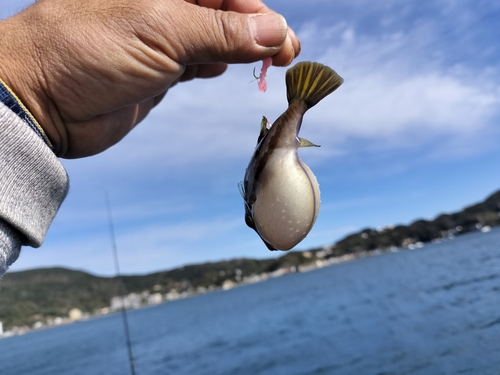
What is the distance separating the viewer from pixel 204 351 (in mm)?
43094

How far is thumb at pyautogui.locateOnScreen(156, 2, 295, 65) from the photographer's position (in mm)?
2443

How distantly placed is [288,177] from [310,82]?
1.83 feet

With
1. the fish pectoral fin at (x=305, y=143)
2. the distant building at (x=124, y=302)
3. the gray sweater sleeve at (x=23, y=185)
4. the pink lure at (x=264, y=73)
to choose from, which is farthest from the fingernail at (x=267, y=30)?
the distant building at (x=124, y=302)

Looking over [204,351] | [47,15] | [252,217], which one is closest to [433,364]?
[252,217]

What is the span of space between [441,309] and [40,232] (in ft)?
116

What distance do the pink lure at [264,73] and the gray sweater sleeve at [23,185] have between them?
121 cm

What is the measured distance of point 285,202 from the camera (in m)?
2.46

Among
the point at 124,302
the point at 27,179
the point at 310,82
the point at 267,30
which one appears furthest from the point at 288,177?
the point at 124,302

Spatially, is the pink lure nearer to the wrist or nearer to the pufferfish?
the pufferfish

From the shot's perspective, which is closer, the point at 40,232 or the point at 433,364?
the point at 40,232

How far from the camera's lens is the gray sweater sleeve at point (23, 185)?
6.37 ft

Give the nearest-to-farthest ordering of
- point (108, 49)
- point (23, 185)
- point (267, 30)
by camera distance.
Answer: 1. point (23, 185)
2. point (108, 49)
3. point (267, 30)

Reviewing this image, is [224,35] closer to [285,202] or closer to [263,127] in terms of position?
[263,127]

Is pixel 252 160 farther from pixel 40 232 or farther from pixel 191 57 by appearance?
pixel 40 232
